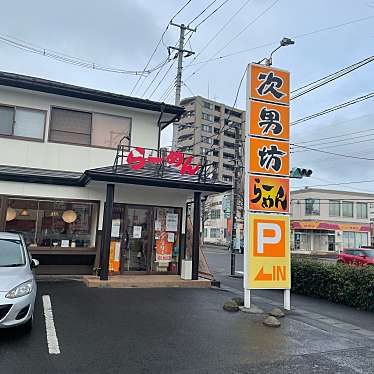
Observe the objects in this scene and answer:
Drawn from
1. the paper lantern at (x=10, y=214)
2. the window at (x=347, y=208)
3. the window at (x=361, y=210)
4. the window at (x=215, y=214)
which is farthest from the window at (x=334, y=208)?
the paper lantern at (x=10, y=214)

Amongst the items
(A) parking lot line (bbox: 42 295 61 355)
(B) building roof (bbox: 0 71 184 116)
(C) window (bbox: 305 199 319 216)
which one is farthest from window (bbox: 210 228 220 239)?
(A) parking lot line (bbox: 42 295 61 355)

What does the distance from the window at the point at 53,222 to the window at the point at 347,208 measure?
36211 millimetres

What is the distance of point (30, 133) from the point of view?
38.1 ft

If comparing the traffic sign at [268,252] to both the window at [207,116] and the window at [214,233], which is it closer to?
the window at [214,233]

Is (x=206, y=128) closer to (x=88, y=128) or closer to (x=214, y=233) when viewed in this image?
(x=214, y=233)

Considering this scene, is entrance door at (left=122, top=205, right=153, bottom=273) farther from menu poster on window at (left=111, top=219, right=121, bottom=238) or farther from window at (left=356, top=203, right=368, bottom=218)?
window at (left=356, top=203, right=368, bottom=218)

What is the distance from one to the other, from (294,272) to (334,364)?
6.64 meters

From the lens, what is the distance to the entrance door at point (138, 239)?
1160 cm

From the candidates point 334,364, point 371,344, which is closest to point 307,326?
point 371,344

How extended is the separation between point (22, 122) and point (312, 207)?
34.9 meters

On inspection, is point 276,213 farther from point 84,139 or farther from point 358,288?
point 84,139

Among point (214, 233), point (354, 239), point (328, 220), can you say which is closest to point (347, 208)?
point (328, 220)

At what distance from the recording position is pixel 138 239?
1173cm

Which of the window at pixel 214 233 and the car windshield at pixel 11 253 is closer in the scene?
the car windshield at pixel 11 253
